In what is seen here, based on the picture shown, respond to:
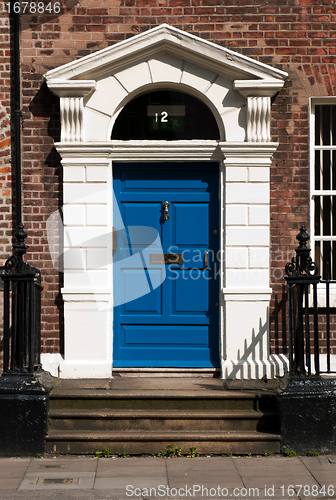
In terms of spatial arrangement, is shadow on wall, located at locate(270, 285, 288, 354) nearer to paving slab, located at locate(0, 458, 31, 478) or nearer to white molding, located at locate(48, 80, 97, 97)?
paving slab, located at locate(0, 458, 31, 478)

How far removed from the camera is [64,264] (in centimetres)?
550

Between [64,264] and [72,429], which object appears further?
[64,264]

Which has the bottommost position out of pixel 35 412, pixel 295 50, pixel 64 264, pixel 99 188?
pixel 35 412

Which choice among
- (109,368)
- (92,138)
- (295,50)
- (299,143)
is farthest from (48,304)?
(295,50)

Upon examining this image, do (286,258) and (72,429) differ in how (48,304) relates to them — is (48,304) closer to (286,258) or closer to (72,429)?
(72,429)

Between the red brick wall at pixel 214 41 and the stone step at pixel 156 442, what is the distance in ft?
4.71

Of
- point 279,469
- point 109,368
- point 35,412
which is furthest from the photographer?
point 109,368

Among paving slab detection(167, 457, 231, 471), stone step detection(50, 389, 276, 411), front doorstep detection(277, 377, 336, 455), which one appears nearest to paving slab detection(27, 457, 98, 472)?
stone step detection(50, 389, 276, 411)

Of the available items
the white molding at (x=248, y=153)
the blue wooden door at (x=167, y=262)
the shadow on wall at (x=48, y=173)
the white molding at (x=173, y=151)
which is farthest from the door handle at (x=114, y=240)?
the white molding at (x=248, y=153)

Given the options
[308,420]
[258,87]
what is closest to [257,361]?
[308,420]

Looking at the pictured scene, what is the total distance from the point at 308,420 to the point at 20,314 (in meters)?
2.87

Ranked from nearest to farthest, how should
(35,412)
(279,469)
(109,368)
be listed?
(279,469)
(35,412)
(109,368)

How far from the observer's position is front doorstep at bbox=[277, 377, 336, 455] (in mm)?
4566

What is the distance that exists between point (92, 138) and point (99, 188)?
1.84 feet
